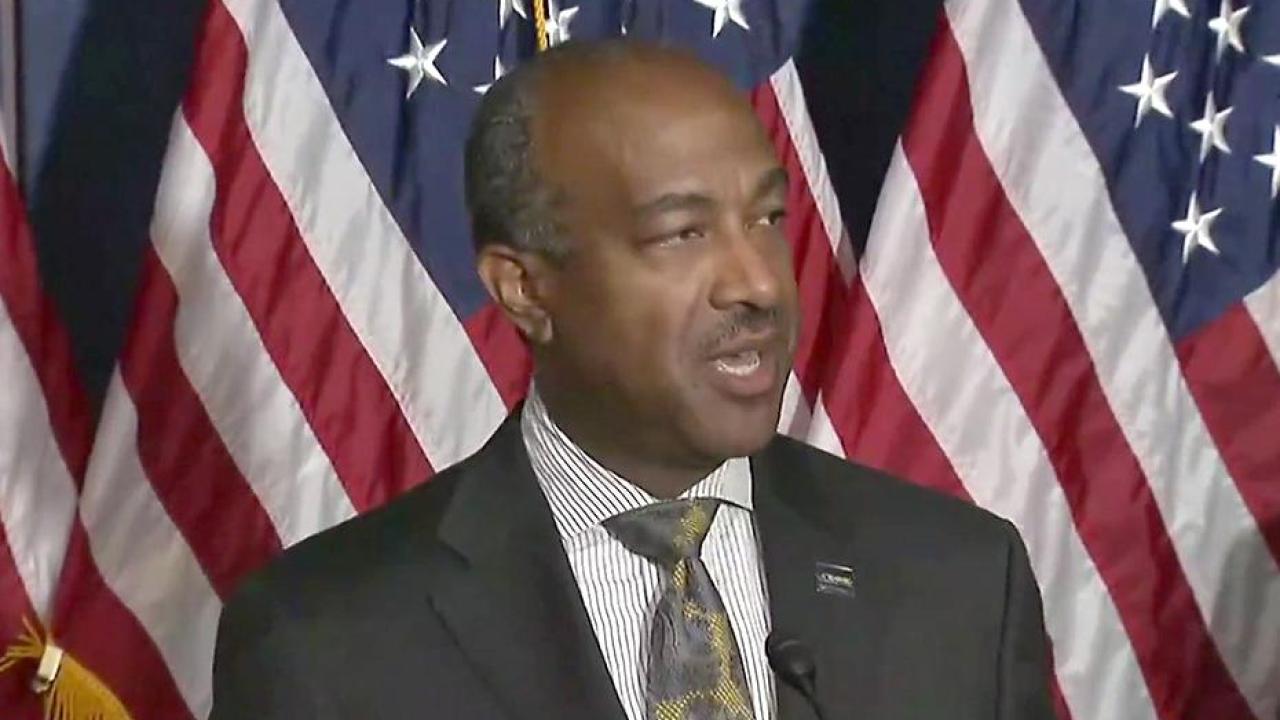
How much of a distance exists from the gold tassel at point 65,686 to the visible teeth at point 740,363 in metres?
0.92

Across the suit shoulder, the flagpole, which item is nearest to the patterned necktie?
the suit shoulder

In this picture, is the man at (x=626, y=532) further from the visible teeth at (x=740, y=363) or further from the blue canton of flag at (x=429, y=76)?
the blue canton of flag at (x=429, y=76)

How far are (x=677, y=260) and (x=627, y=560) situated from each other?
21 cm

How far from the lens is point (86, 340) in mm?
1960

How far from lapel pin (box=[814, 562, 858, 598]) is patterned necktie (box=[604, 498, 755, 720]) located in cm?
8

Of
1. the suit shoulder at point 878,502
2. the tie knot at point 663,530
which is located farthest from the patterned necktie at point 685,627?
the suit shoulder at point 878,502

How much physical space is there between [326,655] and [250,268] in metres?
0.75

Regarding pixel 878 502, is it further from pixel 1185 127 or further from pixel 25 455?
pixel 25 455

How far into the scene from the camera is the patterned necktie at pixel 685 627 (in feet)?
3.69

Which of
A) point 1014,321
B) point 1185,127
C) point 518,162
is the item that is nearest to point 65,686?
point 518,162

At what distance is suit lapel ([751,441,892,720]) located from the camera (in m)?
1.16

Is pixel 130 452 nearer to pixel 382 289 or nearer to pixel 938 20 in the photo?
pixel 382 289

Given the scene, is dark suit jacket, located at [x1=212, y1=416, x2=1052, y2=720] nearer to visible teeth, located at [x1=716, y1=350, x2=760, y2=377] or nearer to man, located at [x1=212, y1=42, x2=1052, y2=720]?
man, located at [x1=212, y1=42, x2=1052, y2=720]

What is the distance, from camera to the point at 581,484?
3.95ft
